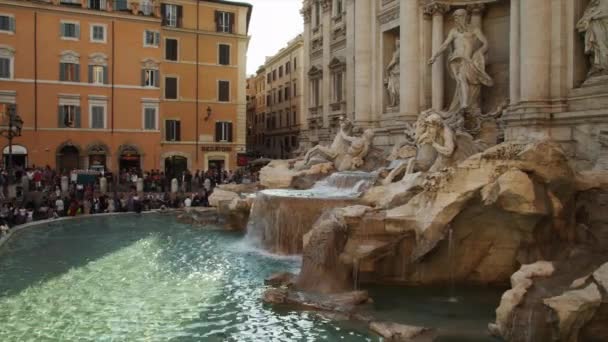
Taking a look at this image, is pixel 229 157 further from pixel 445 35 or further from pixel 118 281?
pixel 118 281

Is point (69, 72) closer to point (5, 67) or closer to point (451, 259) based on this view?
point (5, 67)

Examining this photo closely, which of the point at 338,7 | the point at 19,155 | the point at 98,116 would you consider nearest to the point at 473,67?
the point at 338,7

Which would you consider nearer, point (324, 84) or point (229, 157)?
point (324, 84)

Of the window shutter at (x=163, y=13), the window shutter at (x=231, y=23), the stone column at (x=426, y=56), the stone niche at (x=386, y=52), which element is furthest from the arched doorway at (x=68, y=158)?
the stone column at (x=426, y=56)

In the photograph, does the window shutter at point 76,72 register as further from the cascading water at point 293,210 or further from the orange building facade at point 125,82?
the cascading water at point 293,210

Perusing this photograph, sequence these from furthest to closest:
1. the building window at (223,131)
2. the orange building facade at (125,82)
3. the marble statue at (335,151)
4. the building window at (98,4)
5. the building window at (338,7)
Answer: the building window at (223,131) → the building window at (98,4) → the orange building facade at (125,82) → the building window at (338,7) → the marble statue at (335,151)

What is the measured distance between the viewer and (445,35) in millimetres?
18328

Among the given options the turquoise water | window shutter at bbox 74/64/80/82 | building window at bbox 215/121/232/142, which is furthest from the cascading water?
building window at bbox 215/121/232/142

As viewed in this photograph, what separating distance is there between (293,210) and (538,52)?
6842 millimetres

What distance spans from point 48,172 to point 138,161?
24.0 feet

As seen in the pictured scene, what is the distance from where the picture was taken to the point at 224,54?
1501 inches

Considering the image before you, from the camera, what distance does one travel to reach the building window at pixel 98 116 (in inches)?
1315

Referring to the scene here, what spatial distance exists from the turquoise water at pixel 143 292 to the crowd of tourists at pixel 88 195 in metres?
3.18

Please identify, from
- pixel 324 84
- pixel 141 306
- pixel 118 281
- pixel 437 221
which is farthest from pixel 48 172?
pixel 437 221
